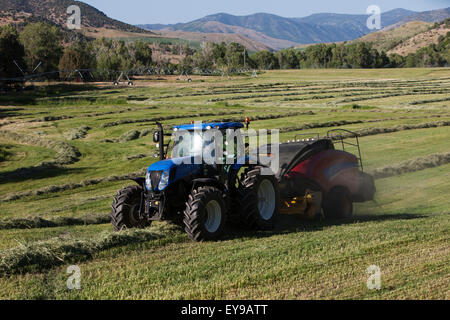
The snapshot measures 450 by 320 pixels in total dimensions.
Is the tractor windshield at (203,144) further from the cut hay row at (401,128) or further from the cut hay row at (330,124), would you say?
the cut hay row at (330,124)

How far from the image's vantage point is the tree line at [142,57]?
96188 mm

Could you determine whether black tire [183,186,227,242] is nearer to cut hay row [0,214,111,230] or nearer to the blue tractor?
the blue tractor

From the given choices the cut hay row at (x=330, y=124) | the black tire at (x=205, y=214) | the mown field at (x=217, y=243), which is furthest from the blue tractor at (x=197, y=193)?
the cut hay row at (x=330, y=124)

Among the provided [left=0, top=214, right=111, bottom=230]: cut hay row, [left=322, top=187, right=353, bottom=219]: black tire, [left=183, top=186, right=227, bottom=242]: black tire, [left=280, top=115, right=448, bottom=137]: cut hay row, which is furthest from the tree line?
[left=183, top=186, right=227, bottom=242]: black tire

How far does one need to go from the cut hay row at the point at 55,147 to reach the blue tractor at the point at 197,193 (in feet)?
52.9

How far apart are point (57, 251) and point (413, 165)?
15123mm

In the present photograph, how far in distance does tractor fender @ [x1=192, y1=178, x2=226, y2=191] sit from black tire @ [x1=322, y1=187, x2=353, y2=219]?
352 centimetres

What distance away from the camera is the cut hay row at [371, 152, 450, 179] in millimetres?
19500

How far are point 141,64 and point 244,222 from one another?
131m

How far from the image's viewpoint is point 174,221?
11406 millimetres
